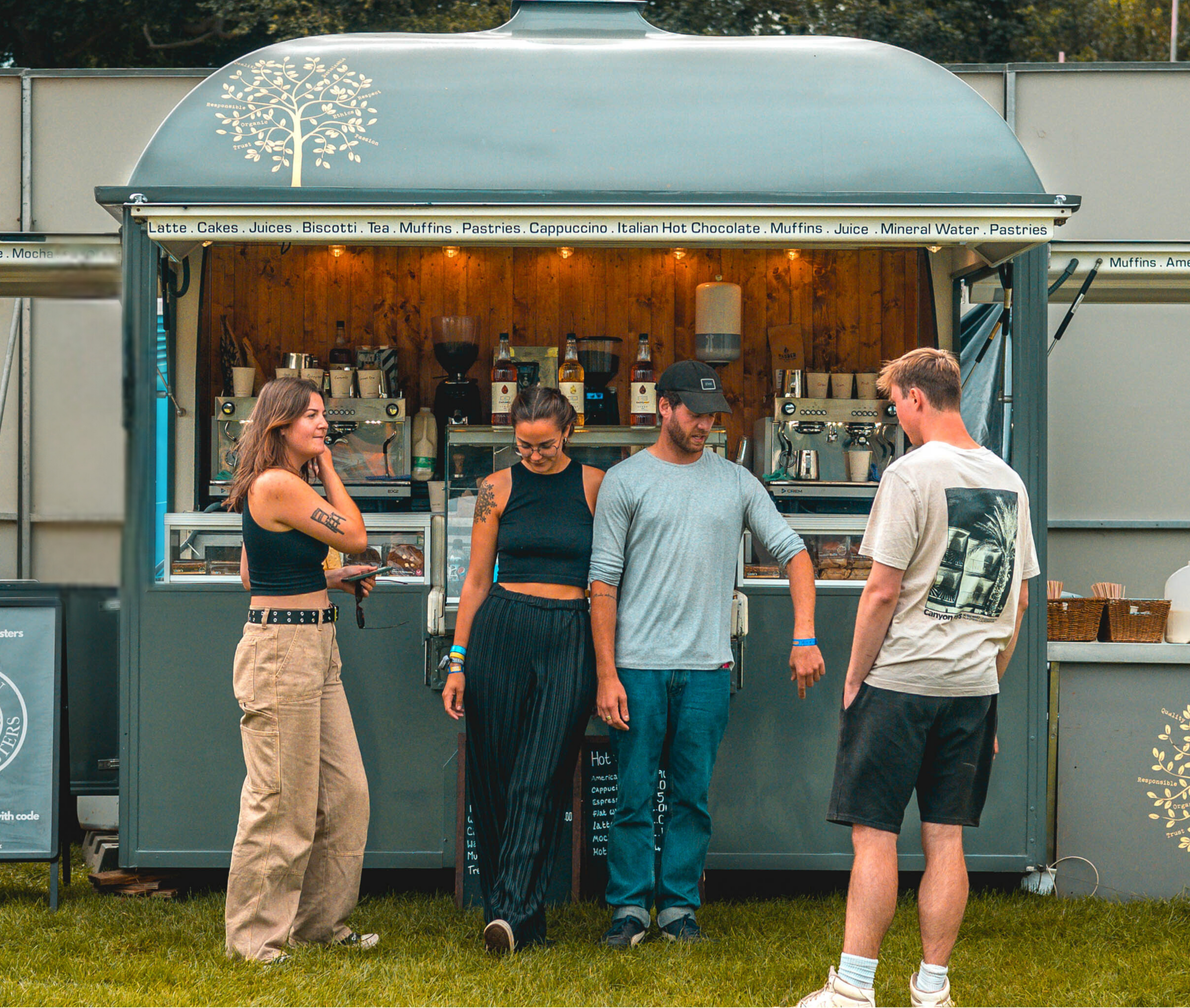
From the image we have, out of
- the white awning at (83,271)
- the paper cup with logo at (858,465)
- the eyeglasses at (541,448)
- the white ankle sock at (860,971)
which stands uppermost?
the white awning at (83,271)

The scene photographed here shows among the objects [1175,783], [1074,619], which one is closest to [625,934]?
[1074,619]

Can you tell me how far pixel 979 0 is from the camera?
12.7 m

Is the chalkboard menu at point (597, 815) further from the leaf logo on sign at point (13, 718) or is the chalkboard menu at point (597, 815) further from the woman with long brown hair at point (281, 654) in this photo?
the leaf logo on sign at point (13, 718)

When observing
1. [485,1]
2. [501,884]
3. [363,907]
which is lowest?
[363,907]

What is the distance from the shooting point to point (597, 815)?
4301 mm

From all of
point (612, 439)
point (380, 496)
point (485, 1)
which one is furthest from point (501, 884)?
point (485, 1)

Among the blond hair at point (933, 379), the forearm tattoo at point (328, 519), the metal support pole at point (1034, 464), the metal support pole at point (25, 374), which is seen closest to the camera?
the blond hair at point (933, 379)

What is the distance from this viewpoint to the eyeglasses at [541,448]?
12.1ft

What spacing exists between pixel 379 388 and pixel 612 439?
131 cm

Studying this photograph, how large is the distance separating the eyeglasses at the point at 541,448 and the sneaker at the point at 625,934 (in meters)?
1.47

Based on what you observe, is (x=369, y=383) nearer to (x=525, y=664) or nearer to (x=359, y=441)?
(x=359, y=441)

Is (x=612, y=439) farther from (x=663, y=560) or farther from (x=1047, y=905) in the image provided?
(x=1047, y=905)

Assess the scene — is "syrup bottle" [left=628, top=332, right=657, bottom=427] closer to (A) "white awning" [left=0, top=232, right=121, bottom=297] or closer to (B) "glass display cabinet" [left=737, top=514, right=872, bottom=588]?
(B) "glass display cabinet" [left=737, top=514, right=872, bottom=588]

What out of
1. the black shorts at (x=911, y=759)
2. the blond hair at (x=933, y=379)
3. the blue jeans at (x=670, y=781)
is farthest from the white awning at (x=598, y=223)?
the black shorts at (x=911, y=759)
